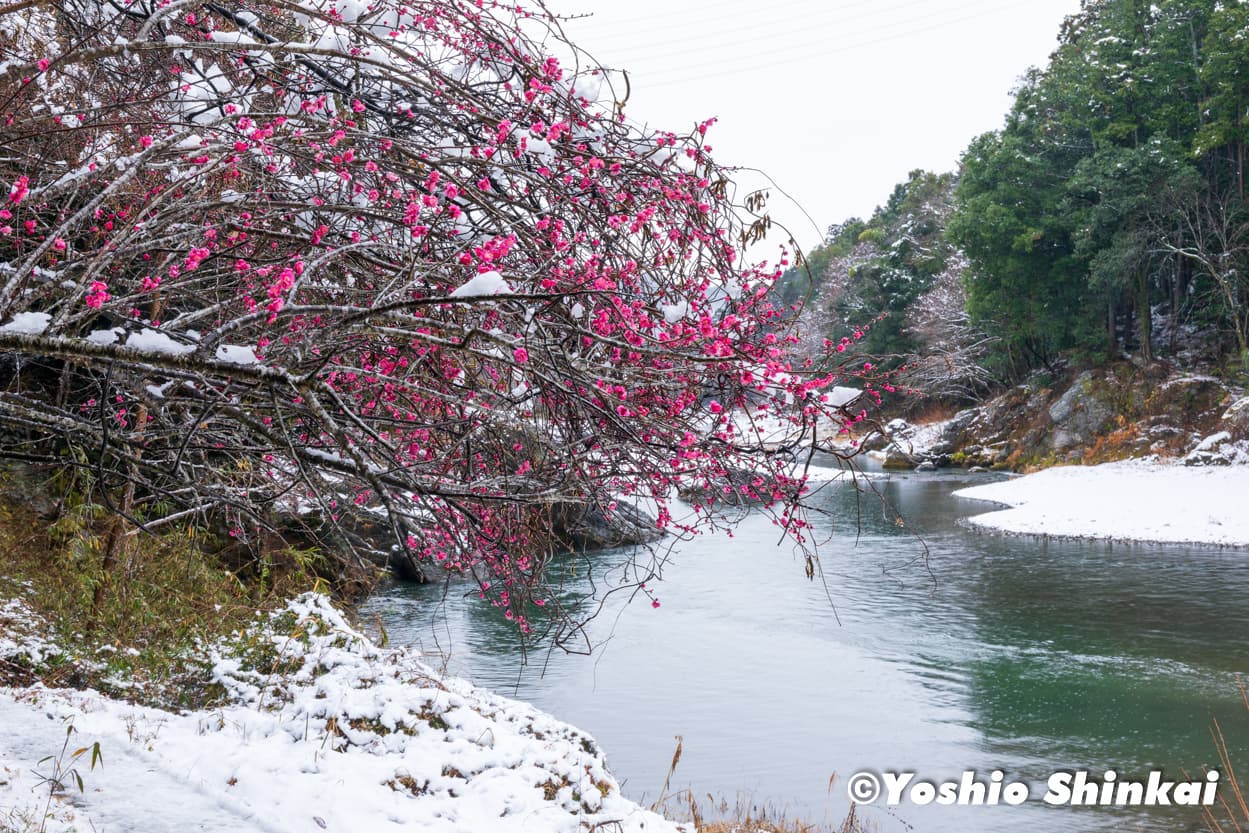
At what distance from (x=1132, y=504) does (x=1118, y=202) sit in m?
11.1

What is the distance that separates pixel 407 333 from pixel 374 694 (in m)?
3.48

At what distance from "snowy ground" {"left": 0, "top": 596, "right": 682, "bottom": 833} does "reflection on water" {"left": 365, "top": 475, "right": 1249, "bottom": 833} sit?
104 cm

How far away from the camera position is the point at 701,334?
2.84 metres

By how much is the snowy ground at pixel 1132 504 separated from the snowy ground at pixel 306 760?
16.5 metres

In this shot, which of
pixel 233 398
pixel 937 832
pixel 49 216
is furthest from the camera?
pixel 937 832

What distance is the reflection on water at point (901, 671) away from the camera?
7789mm

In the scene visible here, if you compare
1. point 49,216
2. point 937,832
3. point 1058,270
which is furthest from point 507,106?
point 1058,270

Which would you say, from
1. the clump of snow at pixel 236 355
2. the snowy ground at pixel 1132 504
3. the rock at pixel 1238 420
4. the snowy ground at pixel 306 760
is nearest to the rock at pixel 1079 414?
the snowy ground at pixel 1132 504

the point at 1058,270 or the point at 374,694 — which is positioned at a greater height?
the point at 1058,270

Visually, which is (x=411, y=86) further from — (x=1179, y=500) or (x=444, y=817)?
(x=1179, y=500)

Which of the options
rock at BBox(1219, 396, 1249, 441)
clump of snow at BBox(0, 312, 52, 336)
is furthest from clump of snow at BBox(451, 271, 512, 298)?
rock at BBox(1219, 396, 1249, 441)

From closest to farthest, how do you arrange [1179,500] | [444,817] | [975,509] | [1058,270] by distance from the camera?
[444,817] → [1179,500] → [975,509] → [1058,270]

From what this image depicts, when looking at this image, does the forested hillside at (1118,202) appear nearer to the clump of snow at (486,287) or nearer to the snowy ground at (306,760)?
the snowy ground at (306,760)

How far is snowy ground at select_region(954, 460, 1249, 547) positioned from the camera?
18.0 m
